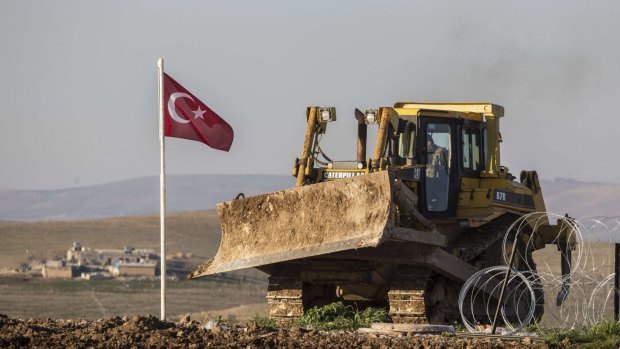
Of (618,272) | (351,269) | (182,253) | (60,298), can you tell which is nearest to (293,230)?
(351,269)

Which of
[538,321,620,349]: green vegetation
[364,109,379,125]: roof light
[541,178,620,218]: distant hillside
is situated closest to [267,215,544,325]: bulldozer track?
[364,109,379,125]: roof light

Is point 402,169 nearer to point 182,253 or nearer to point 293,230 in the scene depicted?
point 293,230

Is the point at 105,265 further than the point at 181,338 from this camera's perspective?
Yes

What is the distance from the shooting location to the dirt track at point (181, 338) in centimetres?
1608

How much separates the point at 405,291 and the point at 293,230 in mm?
1770

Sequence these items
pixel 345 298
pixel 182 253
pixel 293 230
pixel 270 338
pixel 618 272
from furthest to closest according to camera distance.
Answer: pixel 182 253, pixel 345 298, pixel 293 230, pixel 618 272, pixel 270 338

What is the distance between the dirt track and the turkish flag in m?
5.30

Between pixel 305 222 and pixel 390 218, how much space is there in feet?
4.23

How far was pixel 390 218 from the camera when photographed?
65.9 ft

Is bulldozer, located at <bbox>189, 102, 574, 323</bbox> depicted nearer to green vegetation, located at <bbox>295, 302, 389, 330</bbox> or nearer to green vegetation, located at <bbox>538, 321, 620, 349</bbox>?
green vegetation, located at <bbox>295, 302, 389, 330</bbox>

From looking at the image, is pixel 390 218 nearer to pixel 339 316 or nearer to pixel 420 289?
pixel 420 289

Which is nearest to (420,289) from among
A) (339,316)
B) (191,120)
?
(339,316)

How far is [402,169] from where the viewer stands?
22062mm

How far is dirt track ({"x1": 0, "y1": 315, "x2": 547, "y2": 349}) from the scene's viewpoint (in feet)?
52.7
